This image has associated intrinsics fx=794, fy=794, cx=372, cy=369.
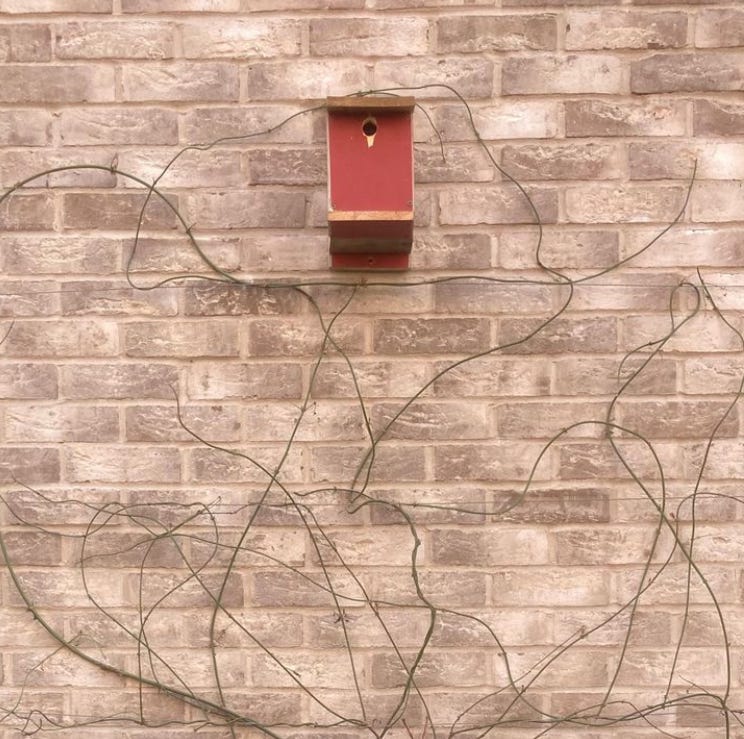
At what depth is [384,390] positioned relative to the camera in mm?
1610

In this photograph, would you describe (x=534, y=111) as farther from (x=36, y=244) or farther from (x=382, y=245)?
(x=36, y=244)

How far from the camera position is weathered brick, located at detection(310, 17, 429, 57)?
1.58 metres

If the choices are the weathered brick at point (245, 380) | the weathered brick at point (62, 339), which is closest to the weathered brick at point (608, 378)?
the weathered brick at point (245, 380)

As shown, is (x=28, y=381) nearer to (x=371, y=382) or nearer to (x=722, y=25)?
(x=371, y=382)

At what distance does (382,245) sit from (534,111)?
417mm

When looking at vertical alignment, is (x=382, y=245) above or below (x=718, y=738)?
above

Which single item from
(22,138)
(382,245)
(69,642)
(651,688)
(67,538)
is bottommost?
(651,688)

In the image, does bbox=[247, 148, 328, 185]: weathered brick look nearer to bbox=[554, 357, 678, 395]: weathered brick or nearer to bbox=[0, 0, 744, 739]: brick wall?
bbox=[0, 0, 744, 739]: brick wall

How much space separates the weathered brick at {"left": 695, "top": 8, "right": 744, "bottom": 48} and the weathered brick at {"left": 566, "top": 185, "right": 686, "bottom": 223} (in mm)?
304

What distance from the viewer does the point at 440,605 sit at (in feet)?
5.31

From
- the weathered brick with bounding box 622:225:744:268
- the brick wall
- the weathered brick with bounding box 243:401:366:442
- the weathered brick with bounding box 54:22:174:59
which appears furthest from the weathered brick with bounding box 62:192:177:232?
the weathered brick with bounding box 622:225:744:268

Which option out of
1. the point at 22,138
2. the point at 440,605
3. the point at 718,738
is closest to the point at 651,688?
the point at 718,738

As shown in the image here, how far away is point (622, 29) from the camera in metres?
1.58

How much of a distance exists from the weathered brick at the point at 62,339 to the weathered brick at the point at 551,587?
3.04 ft
